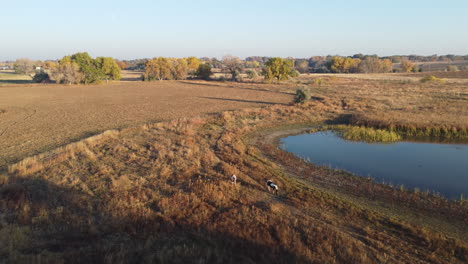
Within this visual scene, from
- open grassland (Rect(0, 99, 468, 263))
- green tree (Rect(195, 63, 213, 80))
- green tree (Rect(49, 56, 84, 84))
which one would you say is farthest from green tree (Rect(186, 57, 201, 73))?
open grassland (Rect(0, 99, 468, 263))

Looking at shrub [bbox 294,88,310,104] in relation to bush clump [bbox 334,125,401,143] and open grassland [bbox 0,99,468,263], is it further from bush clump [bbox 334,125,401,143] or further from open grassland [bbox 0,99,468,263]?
open grassland [bbox 0,99,468,263]

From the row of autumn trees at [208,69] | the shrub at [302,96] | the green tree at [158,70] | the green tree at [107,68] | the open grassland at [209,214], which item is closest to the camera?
the open grassland at [209,214]

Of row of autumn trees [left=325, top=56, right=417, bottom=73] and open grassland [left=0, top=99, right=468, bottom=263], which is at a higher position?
row of autumn trees [left=325, top=56, right=417, bottom=73]

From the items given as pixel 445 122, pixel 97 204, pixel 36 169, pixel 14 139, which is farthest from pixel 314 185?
pixel 14 139

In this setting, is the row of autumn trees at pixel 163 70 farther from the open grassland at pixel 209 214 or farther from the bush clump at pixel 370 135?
the open grassland at pixel 209 214

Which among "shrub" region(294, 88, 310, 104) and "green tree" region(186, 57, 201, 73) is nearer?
"shrub" region(294, 88, 310, 104)

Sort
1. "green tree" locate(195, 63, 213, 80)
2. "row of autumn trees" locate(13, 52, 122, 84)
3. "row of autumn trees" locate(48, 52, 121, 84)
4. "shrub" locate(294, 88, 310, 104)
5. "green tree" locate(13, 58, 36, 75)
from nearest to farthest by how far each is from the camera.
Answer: "shrub" locate(294, 88, 310, 104), "row of autumn trees" locate(48, 52, 121, 84), "row of autumn trees" locate(13, 52, 122, 84), "green tree" locate(195, 63, 213, 80), "green tree" locate(13, 58, 36, 75)

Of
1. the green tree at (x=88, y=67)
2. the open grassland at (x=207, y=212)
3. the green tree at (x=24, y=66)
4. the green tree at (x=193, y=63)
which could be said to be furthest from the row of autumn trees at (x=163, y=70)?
the open grassland at (x=207, y=212)
